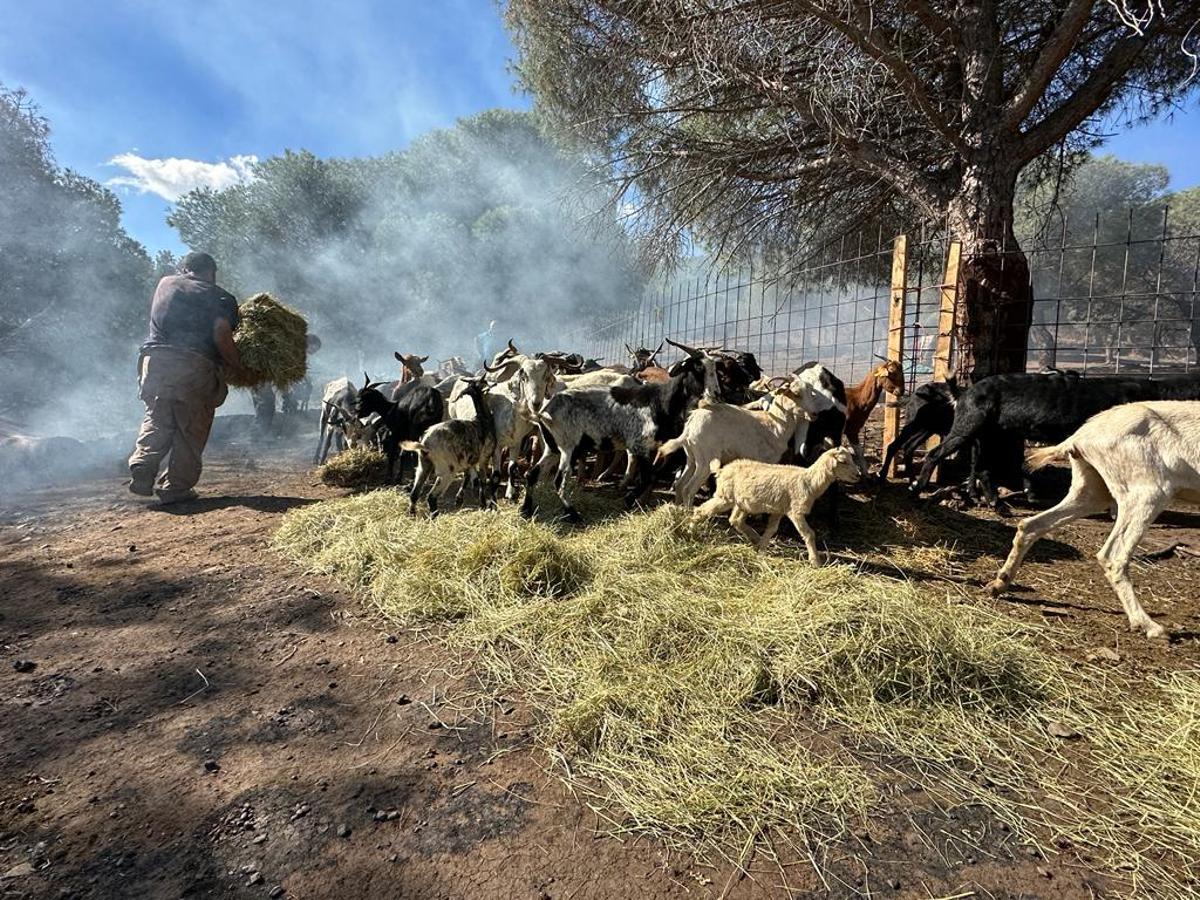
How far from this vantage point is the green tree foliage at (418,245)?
27.7 meters

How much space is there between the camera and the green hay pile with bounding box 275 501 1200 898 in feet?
7.63

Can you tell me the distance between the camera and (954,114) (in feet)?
25.8

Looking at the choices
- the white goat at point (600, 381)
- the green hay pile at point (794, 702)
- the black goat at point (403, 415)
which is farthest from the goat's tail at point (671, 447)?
the black goat at point (403, 415)

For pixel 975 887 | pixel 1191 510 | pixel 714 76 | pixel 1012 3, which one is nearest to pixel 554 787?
pixel 975 887

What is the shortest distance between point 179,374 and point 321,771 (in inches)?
259

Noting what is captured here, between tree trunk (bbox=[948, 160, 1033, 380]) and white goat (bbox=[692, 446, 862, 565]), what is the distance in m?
3.94

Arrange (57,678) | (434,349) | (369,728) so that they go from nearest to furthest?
(369,728) < (57,678) < (434,349)

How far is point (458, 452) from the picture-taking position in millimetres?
6293

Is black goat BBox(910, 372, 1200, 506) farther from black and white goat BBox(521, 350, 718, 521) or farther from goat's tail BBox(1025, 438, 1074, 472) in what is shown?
black and white goat BBox(521, 350, 718, 521)

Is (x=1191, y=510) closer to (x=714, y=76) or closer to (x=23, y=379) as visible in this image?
(x=714, y=76)

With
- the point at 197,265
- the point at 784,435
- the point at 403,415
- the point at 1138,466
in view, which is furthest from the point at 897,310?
the point at 197,265

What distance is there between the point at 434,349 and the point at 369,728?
94.0 feet

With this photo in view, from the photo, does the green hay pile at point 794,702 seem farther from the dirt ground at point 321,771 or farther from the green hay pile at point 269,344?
the green hay pile at point 269,344

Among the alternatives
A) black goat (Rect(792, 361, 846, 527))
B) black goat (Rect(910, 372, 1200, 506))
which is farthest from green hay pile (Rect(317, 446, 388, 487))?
black goat (Rect(910, 372, 1200, 506))
